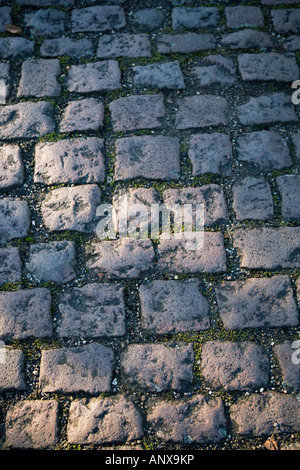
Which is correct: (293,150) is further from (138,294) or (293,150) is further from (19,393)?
(19,393)

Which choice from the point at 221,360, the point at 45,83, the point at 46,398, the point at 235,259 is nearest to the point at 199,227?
the point at 235,259

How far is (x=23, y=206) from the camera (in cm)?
228

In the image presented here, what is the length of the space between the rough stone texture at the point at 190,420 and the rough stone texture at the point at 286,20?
8.47ft

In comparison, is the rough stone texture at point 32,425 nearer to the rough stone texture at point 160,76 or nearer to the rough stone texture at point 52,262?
the rough stone texture at point 52,262

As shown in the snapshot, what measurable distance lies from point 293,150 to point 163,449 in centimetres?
178

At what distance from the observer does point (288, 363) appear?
1904mm

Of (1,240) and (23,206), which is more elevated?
(23,206)

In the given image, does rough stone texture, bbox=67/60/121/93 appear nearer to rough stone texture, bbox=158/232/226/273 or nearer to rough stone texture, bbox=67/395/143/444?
rough stone texture, bbox=158/232/226/273

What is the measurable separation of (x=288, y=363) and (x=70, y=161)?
5.26 ft

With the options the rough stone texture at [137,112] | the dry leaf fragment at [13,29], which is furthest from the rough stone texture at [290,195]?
the dry leaf fragment at [13,29]

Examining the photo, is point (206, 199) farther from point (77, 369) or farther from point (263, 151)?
point (77, 369)

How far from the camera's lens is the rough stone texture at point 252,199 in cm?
225

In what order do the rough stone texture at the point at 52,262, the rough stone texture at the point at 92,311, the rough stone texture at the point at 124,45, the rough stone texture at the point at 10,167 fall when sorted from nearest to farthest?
the rough stone texture at the point at 92,311, the rough stone texture at the point at 52,262, the rough stone texture at the point at 10,167, the rough stone texture at the point at 124,45
